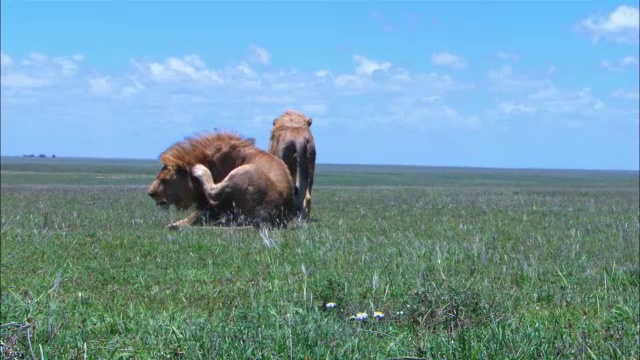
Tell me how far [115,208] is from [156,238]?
512 centimetres

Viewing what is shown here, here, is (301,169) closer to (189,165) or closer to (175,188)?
(189,165)

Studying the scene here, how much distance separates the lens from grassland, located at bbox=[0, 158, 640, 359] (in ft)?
14.9

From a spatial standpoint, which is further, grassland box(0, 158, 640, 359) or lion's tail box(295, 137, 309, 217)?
lion's tail box(295, 137, 309, 217)

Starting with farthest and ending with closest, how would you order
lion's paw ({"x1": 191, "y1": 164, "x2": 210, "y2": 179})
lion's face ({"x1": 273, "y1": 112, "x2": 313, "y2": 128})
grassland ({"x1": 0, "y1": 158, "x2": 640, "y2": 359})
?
lion's face ({"x1": 273, "y1": 112, "x2": 313, "y2": 128}), lion's paw ({"x1": 191, "y1": 164, "x2": 210, "y2": 179}), grassland ({"x1": 0, "y1": 158, "x2": 640, "y2": 359})

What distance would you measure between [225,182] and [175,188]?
2.80 ft

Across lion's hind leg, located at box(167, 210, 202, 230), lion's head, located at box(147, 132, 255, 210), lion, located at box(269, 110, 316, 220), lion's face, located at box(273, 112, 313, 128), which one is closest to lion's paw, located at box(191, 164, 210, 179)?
lion's head, located at box(147, 132, 255, 210)

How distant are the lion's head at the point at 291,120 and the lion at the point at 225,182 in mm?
1255

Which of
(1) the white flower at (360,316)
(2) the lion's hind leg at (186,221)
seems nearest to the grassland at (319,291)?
(1) the white flower at (360,316)

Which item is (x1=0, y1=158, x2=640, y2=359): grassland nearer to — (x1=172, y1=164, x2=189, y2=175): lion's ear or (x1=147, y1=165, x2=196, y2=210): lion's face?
(x1=147, y1=165, x2=196, y2=210): lion's face

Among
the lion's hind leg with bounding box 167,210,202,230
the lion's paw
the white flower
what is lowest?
the white flower

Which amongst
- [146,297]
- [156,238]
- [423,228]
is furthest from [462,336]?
[423,228]

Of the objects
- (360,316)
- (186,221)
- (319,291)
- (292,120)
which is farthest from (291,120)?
(360,316)

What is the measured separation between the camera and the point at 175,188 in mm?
11539

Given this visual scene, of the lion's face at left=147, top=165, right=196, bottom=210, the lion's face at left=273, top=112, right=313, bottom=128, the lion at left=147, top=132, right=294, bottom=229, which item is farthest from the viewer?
the lion's face at left=273, top=112, right=313, bottom=128
